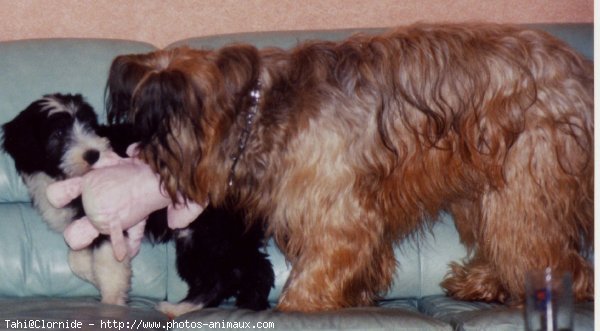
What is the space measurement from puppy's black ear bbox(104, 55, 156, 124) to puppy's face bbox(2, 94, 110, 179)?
0.35m

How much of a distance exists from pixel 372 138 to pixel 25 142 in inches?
52.5

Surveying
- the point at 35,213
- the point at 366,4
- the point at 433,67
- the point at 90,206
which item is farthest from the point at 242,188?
the point at 366,4

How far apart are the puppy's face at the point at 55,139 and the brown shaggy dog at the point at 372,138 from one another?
0.26 m

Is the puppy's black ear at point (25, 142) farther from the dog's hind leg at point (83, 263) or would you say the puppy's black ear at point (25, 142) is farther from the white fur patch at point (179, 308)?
the white fur patch at point (179, 308)

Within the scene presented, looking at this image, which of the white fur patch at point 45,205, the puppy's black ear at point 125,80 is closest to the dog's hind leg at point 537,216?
the puppy's black ear at point 125,80

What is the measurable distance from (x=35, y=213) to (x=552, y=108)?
2.14 m

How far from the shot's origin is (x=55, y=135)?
12.5 ft

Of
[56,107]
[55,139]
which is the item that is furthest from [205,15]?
[55,139]

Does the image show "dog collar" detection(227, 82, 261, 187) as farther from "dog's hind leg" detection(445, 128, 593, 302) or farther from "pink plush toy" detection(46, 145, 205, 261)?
"dog's hind leg" detection(445, 128, 593, 302)

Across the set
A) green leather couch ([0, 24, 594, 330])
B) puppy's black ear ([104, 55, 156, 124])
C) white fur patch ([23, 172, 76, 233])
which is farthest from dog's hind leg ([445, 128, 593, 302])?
white fur patch ([23, 172, 76, 233])

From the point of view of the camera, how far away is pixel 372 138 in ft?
11.6

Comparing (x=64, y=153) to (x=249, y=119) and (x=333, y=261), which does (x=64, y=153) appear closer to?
(x=249, y=119)

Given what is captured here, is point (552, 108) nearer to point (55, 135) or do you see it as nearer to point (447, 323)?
point (447, 323)

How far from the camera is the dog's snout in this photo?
3.79 m
